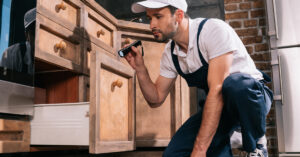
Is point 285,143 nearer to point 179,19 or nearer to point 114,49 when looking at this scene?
point 179,19

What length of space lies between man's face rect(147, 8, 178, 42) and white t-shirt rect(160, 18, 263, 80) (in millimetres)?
86

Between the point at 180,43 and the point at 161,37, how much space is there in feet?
0.34

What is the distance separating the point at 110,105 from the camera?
1634 millimetres

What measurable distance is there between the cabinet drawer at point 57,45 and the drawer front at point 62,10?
4 centimetres

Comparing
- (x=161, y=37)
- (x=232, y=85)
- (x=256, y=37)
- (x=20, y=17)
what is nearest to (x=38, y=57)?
(x=20, y=17)

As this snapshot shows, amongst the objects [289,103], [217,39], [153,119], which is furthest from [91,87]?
[289,103]

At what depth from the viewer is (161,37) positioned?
165 centimetres

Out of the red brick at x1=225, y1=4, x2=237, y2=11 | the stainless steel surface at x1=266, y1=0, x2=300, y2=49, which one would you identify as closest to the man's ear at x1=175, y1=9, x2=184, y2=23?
the stainless steel surface at x1=266, y1=0, x2=300, y2=49

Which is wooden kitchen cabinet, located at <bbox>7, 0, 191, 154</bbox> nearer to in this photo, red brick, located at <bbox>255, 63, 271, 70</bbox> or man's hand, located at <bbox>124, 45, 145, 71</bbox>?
man's hand, located at <bbox>124, 45, 145, 71</bbox>

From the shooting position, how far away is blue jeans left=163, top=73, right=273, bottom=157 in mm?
1438

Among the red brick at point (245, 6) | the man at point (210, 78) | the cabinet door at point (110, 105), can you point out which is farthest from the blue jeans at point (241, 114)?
the red brick at point (245, 6)

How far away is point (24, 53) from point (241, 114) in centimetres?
93

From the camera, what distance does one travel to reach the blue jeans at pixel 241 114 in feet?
4.72

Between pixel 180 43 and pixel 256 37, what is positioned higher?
pixel 256 37
